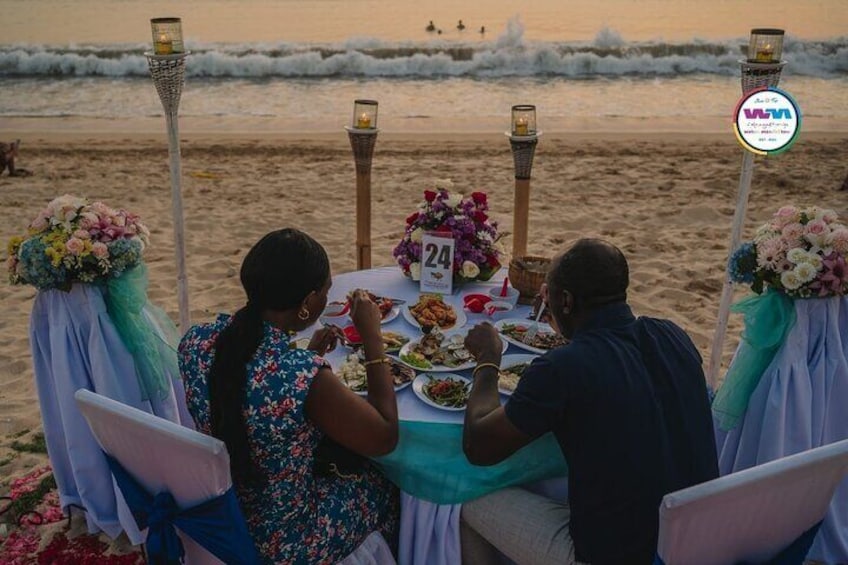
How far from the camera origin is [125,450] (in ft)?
8.07

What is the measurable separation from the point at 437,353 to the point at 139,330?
53.8 inches

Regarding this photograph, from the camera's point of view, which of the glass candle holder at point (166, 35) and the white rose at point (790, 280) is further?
the glass candle holder at point (166, 35)

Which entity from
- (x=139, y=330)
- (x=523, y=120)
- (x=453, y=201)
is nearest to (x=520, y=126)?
Answer: (x=523, y=120)

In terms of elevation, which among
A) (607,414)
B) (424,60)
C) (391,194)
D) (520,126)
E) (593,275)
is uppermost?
(424,60)

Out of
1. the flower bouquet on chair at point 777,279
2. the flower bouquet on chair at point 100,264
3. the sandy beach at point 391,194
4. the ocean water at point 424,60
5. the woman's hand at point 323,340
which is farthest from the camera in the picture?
the ocean water at point 424,60

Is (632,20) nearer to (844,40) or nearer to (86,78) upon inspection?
(844,40)

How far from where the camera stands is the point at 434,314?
3.46 m

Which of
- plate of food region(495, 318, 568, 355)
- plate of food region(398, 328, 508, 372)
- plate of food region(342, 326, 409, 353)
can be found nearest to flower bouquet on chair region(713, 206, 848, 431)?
plate of food region(495, 318, 568, 355)

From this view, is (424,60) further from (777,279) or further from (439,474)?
(439,474)

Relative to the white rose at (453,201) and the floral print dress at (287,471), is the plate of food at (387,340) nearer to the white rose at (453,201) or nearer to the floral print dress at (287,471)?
the floral print dress at (287,471)

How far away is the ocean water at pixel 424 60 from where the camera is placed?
1531 cm

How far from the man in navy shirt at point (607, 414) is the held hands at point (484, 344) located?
225 millimetres

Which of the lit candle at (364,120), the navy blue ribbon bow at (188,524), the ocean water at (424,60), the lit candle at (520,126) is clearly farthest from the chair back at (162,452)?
the ocean water at (424,60)

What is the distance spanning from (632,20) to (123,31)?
16093mm
